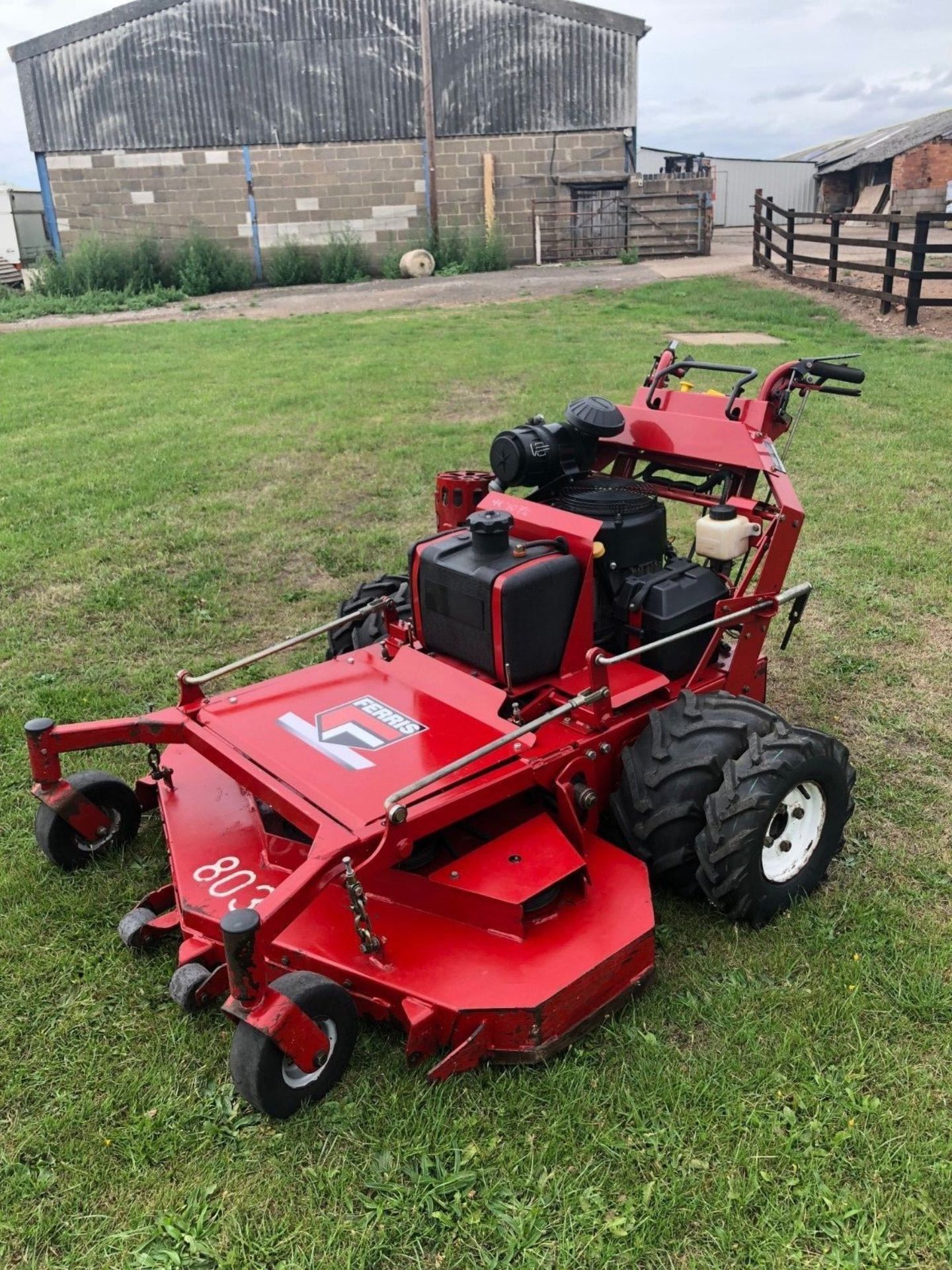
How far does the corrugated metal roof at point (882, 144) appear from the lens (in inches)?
1414

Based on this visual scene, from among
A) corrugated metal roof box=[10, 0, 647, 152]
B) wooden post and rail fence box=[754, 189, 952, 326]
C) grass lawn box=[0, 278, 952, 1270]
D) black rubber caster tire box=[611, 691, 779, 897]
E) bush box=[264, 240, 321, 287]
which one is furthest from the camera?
bush box=[264, 240, 321, 287]

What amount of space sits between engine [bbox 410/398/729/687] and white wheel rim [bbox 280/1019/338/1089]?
128 cm

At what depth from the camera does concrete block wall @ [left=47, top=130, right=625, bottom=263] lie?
75.0ft

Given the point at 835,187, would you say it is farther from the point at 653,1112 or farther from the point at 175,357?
the point at 653,1112

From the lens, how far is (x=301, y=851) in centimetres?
328

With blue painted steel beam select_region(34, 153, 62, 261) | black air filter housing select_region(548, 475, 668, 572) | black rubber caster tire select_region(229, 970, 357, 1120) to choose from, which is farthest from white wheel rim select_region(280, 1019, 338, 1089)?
blue painted steel beam select_region(34, 153, 62, 261)

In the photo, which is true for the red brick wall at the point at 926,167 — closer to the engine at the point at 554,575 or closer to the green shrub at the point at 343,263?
the green shrub at the point at 343,263

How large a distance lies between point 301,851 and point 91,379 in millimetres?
10338

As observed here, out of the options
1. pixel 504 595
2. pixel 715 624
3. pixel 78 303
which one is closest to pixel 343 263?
pixel 78 303

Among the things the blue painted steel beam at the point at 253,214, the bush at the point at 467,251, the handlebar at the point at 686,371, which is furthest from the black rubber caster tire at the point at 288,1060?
the blue painted steel beam at the point at 253,214

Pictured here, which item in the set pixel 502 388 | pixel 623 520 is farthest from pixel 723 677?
pixel 502 388

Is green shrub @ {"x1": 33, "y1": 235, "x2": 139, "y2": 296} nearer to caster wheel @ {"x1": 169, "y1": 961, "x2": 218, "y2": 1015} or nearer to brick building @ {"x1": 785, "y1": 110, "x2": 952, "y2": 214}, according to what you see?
caster wheel @ {"x1": 169, "y1": 961, "x2": 218, "y2": 1015}

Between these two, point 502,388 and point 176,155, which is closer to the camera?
point 502,388

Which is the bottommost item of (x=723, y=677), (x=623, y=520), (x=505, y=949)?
(x=505, y=949)
